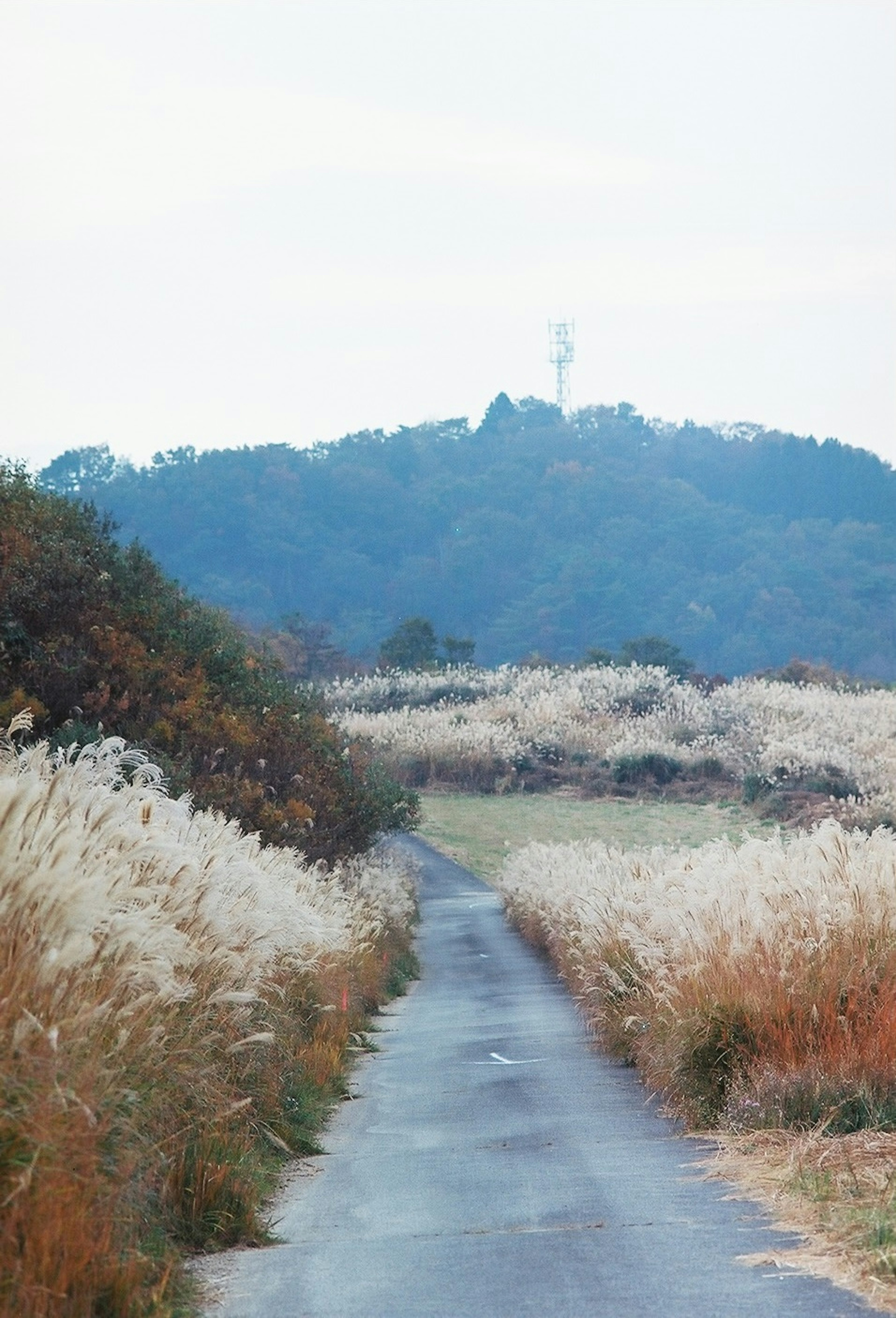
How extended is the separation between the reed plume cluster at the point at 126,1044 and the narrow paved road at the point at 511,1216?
1.34ft

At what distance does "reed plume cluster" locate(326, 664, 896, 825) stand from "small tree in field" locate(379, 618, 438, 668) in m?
22.1

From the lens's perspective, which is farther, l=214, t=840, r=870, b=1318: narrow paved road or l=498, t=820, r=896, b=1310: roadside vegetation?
l=498, t=820, r=896, b=1310: roadside vegetation

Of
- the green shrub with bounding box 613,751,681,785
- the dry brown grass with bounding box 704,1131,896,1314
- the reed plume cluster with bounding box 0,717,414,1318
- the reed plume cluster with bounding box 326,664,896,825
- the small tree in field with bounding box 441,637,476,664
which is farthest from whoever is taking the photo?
the small tree in field with bounding box 441,637,476,664

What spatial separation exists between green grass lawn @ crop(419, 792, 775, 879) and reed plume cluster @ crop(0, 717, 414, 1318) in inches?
1110

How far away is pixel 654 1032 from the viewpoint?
10.9 m

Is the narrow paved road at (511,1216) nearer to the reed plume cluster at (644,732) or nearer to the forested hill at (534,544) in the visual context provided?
the reed plume cluster at (644,732)

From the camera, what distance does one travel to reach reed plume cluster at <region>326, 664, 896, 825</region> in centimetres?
4744

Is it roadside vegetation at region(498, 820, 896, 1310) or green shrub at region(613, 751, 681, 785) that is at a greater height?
roadside vegetation at region(498, 820, 896, 1310)

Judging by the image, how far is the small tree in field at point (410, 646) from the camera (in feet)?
307

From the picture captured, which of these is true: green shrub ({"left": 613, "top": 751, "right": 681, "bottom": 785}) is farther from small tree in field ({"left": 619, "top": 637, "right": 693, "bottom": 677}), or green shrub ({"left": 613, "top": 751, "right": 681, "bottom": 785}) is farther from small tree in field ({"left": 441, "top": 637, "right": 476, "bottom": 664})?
small tree in field ({"left": 441, "top": 637, "right": 476, "bottom": 664})

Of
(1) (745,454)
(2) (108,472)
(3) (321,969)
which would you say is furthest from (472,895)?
(1) (745,454)

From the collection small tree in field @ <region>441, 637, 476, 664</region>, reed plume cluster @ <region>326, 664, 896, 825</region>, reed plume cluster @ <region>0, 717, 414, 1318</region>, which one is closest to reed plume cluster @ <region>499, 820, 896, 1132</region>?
reed plume cluster @ <region>0, 717, 414, 1318</region>

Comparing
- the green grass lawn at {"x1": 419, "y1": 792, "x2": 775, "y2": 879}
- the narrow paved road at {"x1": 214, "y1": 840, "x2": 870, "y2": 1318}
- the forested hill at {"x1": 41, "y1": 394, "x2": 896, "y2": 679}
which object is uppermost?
the forested hill at {"x1": 41, "y1": 394, "x2": 896, "y2": 679}

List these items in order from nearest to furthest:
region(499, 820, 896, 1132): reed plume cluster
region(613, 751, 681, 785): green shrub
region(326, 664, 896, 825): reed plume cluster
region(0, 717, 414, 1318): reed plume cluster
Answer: region(0, 717, 414, 1318): reed plume cluster, region(499, 820, 896, 1132): reed plume cluster, region(326, 664, 896, 825): reed plume cluster, region(613, 751, 681, 785): green shrub
